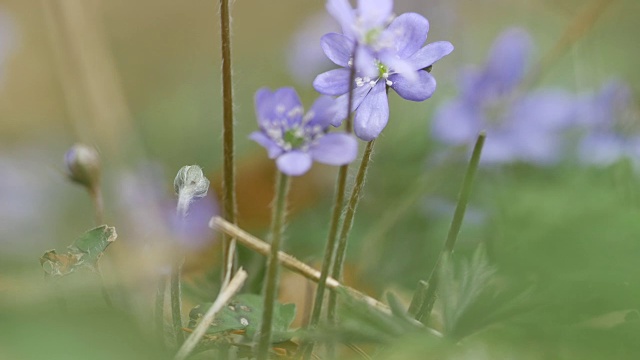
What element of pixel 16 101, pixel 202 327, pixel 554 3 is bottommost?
pixel 16 101

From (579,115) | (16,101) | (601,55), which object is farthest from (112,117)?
(601,55)

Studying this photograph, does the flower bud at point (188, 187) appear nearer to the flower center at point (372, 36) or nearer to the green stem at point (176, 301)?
the green stem at point (176, 301)

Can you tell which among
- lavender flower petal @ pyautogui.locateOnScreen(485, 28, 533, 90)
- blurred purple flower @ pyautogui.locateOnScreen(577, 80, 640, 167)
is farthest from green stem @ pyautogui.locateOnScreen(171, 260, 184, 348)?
lavender flower petal @ pyautogui.locateOnScreen(485, 28, 533, 90)

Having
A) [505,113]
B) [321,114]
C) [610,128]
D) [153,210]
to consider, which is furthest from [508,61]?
[321,114]

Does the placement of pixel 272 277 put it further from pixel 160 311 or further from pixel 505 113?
pixel 505 113

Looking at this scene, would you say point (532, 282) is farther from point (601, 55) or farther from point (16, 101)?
point (16, 101)

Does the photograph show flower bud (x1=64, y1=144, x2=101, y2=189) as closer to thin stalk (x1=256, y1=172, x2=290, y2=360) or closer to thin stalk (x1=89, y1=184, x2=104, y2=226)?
thin stalk (x1=89, y1=184, x2=104, y2=226)
